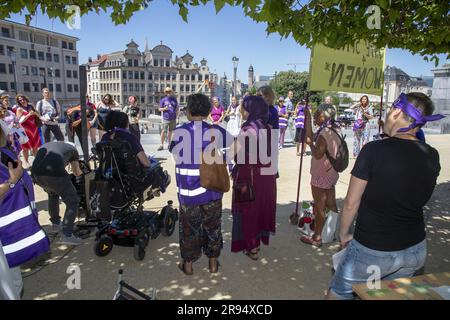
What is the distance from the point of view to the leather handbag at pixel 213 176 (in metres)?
3.41

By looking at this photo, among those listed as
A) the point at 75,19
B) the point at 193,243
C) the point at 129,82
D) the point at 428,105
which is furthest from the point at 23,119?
the point at 129,82

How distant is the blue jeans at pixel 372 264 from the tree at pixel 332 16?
2.12 metres

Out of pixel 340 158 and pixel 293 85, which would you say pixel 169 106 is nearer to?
pixel 340 158

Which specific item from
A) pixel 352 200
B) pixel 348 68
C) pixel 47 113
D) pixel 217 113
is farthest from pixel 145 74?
pixel 352 200

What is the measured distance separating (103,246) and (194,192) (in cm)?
158

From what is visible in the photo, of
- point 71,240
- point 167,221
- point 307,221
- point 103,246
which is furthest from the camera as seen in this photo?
point 307,221

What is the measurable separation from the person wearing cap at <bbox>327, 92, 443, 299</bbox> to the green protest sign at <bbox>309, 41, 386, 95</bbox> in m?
2.57

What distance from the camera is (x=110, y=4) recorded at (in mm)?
3344

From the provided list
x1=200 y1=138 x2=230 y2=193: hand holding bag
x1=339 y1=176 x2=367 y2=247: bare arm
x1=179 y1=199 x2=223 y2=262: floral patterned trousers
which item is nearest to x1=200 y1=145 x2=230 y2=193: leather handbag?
x1=200 y1=138 x2=230 y2=193: hand holding bag

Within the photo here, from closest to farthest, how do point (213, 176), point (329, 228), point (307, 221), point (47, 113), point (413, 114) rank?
point (413, 114), point (213, 176), point (329, 228), point (307, 221), point (47, 113)

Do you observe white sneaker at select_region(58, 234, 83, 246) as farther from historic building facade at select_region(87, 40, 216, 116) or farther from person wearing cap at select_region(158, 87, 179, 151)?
historic building facade at select_region(87, 40, 216, 116)

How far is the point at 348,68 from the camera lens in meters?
5.02

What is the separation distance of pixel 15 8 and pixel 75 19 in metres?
0.55
